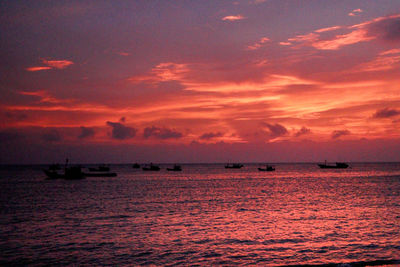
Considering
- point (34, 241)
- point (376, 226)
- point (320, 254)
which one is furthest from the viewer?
point (376, 226)

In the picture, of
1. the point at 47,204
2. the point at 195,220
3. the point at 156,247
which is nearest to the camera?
the point at 156,247

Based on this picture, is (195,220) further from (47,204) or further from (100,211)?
(47,204)

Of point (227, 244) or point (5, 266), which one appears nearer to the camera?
point (5, 266)

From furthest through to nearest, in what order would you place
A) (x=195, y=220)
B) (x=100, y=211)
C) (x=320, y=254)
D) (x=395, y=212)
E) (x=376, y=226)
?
(x=100, y=211) < (x=395, y=212) < (x=195, y=220) < (x=376, y=226) < (x=320, y=254)

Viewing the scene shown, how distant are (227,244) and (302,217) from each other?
14.4 metres

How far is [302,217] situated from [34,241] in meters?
25.1

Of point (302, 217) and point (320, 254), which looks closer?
point (320, 254)

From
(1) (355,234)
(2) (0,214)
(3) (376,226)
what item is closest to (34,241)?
(2) (0,214)

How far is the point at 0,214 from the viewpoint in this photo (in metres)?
40.5

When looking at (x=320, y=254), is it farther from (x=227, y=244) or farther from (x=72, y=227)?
(x=72, y=227)

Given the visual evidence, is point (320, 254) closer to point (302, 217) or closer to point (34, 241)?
point (302, 217)

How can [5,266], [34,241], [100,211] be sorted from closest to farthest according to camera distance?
[5,266]
[34,241]
[100,211]

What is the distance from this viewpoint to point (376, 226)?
99.0 ft

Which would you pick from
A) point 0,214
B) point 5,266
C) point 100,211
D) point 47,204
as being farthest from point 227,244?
point 47,204
